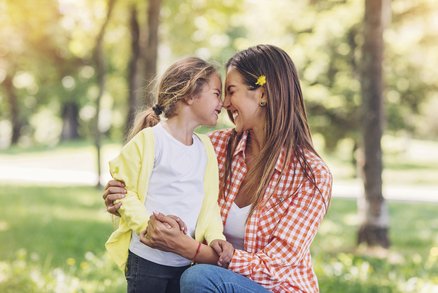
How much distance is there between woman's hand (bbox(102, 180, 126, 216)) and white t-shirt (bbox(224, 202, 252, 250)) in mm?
560

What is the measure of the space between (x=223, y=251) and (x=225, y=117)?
2.55 metres

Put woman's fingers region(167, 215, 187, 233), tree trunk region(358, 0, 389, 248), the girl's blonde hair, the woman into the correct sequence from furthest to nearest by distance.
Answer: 1. tree trunk region(358, 0, 389, 248)
2. the girl's blonde hair
3. the woman
4. woman's fingers region(167, 215, 187, 233)

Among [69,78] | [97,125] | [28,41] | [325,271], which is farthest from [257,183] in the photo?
[69,78]

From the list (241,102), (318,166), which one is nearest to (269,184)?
(318,166)

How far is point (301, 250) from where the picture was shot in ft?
10.5

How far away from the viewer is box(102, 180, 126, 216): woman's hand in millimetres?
3117

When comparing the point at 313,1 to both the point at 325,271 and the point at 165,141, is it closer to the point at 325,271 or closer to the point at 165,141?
the point at 325,271

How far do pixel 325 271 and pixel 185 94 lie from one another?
3137mm

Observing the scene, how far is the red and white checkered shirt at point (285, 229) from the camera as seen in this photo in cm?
317

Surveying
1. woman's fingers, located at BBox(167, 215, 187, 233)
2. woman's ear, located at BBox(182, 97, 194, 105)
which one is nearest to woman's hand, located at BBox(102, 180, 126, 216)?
woman's fingers, located at BBox(167, 215, 187, 233)

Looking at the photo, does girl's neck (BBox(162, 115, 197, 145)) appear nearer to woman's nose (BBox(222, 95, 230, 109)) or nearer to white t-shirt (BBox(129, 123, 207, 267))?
white t-shirt (BBox(129, 123, 207, 267))

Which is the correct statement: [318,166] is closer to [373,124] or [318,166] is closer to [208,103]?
[208,103]

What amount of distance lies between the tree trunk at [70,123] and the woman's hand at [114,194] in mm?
37508

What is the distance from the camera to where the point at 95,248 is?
8180 millimetres
